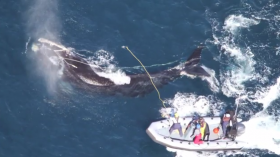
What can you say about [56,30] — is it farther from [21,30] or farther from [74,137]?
[74,137]

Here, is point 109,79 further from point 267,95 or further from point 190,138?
point 267,95

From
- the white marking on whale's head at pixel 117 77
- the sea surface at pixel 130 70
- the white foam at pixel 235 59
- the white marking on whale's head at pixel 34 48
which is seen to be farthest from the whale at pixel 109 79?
the white foam at pixel 235 59

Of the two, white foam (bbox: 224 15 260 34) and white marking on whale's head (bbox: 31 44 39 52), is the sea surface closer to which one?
white foam (bbox: 224 15 260 34)

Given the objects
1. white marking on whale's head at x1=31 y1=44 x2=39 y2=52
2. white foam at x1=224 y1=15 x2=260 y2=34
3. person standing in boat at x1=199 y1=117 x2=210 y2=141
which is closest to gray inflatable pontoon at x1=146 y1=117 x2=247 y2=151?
person standing in boat at x1=199 y1=117 x2=210 y2=141

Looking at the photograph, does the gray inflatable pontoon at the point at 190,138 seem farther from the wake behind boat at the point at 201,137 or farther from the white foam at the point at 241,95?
the white foam at the point at 241,95

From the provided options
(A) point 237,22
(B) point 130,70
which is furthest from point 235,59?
(B) point 130,70

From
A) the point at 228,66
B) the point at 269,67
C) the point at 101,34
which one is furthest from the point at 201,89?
the point at 101,34
